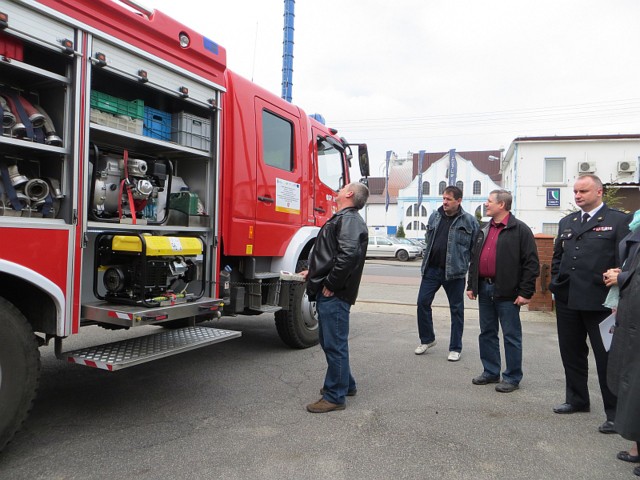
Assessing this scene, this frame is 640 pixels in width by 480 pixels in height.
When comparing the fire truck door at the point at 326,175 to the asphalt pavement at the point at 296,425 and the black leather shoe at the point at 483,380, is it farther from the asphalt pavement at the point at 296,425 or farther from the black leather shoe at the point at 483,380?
the black leather shoe at the point at 483,380

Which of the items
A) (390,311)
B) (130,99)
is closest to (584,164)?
(390,311)

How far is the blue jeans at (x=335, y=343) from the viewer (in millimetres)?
3877

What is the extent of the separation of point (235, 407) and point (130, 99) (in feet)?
8.94

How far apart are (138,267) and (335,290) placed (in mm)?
1496

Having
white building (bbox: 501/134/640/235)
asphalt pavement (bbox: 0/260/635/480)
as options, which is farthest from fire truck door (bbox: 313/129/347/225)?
white building (bbox: 501/134/640/235)

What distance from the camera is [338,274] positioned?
3.75 metres

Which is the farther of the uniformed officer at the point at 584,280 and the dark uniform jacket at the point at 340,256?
the dark uniform jacket at the point at 340,256

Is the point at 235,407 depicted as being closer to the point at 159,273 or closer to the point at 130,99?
the point at 159,273

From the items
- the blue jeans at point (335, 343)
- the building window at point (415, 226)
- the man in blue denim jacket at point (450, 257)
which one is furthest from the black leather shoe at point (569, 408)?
the building window at point (415, 226)

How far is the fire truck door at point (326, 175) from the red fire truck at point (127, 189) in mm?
743

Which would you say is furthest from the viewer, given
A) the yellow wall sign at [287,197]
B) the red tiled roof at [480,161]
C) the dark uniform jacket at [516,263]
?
the red tiled roof at [480,161]

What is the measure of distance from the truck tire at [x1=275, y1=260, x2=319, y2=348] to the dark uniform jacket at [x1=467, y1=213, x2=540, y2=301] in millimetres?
2156

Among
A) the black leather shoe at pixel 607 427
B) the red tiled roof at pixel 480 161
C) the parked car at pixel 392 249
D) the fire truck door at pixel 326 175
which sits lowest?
the black leather shoe at pixel 607 427

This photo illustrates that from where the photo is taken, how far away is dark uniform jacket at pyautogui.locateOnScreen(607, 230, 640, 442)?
8.24ft
